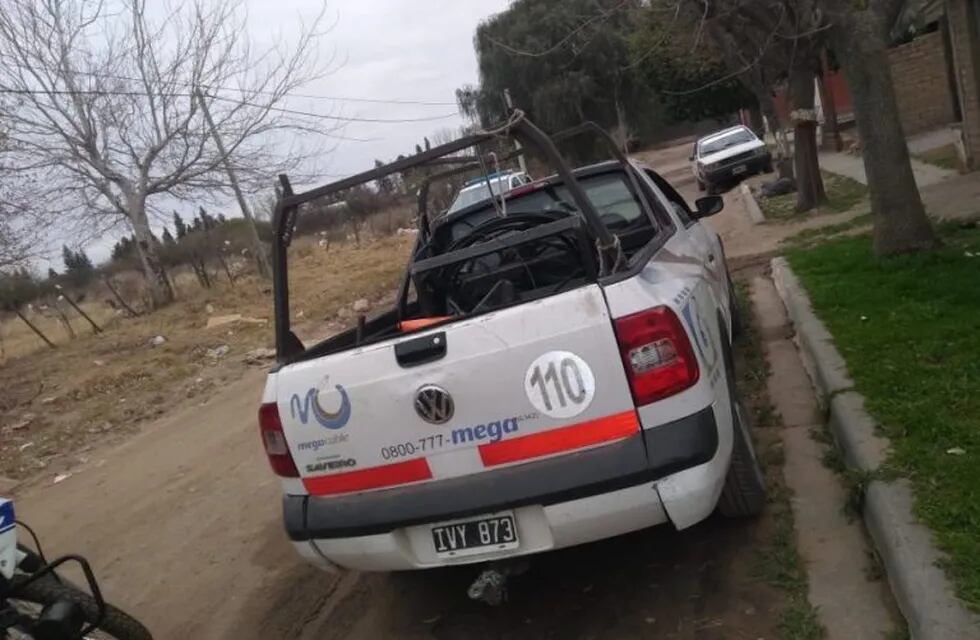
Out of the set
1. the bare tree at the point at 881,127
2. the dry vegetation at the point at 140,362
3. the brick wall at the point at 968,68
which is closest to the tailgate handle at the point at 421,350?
the bare tree at the point at 881,127

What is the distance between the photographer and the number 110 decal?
124 inches

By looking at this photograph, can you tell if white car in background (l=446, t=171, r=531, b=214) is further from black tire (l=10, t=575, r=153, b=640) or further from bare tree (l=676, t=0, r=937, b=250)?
black tire (l=10, t=575, r=153, b=640)

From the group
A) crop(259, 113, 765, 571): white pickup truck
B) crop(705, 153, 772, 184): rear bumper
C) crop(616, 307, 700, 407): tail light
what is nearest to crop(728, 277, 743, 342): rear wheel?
crop(259, 113, 765, 571): white pickup truck

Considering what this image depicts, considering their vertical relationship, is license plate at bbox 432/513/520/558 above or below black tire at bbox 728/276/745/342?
above

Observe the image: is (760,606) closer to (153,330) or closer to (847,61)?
(847,61)

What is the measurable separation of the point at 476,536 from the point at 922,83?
22.2 m

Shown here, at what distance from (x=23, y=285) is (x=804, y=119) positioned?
→ 30786 mm

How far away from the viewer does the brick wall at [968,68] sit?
12.7m

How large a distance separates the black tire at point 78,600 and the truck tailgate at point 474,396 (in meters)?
1.06

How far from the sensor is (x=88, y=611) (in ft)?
11.4

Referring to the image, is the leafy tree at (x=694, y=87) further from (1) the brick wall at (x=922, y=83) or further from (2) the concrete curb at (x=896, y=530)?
(2) the concrete curb at (x=896, y=530)

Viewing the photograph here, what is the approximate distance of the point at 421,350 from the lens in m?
3.28

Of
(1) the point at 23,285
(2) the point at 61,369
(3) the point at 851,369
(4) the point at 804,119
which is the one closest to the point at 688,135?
(1) the point at 23,285

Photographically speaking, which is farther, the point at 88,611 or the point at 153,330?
the point at 153,330
